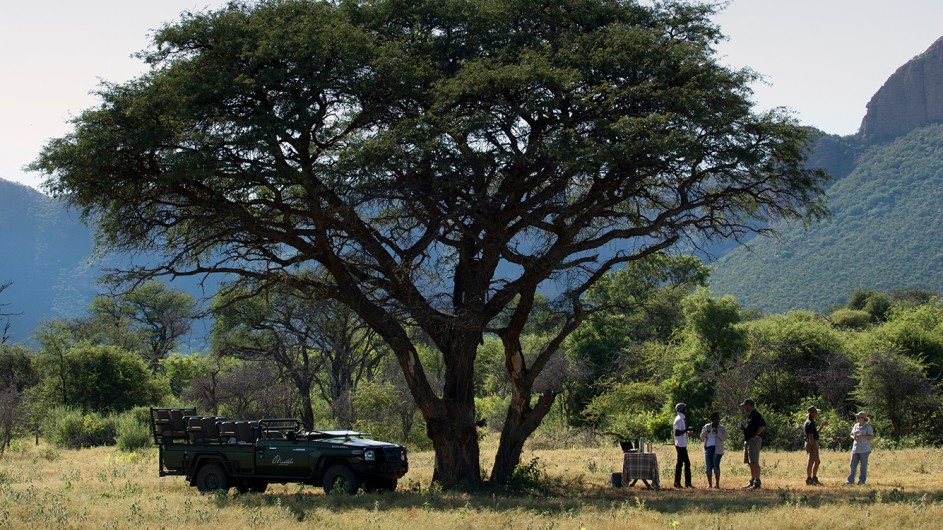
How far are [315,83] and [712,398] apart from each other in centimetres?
2531

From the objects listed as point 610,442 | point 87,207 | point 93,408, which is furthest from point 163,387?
point 87,207

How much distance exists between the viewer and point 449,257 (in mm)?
22047

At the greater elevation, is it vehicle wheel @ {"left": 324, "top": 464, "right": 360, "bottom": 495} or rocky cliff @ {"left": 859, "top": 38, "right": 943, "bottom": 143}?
rocky cliff @ {"left": 859, "top": 38, "right": 943, "bottom": 143}

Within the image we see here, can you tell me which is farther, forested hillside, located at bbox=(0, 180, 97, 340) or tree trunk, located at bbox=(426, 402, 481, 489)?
forested hillside, located at bbox=(0, 180, 97, 340)

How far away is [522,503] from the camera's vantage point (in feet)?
57.0

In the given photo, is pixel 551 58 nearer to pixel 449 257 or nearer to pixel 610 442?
pixel 449 257

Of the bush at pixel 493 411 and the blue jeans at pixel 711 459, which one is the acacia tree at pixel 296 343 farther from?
the blue jeans at pixel 711 459

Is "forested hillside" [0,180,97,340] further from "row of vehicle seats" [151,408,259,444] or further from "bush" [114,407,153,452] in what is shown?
"row of vehicle seats" [151,408,259,444]

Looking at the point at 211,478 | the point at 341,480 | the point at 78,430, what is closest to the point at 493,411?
the point at 78,430

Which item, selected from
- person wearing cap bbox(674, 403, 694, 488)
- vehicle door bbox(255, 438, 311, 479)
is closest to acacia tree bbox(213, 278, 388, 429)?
vehicle door bbox(255, 438, 311, 479)

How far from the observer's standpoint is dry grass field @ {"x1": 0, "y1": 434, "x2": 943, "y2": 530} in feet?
47.5

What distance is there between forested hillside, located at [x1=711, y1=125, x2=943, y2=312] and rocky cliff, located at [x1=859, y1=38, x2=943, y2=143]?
9.40 m

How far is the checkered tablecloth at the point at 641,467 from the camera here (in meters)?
20.4

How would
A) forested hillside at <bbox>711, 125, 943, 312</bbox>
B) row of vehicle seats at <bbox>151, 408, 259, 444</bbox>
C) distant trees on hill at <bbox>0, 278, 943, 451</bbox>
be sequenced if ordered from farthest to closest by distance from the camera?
forested hillside at <bbox>711, 125, 943, 312</bbox> → distant trees on hill at <bbox>0, 278, 943, 451</bbox> → row of vehicle seats at <bbox>151, 408, 259, 444</bbox>
